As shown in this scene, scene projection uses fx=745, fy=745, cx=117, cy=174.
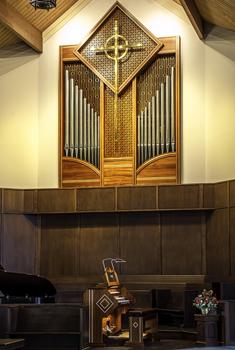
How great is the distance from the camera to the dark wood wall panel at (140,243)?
43.0 ft

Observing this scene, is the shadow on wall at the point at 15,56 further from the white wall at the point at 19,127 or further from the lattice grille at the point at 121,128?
the lattice grille at the point at 121,128

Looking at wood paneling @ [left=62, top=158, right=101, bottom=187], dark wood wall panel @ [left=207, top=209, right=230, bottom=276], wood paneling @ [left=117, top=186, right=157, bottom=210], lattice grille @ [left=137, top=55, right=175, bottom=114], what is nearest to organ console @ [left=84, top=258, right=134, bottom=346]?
dark wood wall panel @ [left=207, top=209, right=230, bottom=276]

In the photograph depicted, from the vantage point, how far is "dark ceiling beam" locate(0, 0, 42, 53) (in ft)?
40.3

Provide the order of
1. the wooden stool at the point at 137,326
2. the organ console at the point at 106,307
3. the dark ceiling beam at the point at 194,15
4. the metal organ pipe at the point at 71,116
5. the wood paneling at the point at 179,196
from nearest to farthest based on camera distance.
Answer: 1. the organ console at the point at 106,307
2. the wooden stool at the point at 137,326
3. the dark ceiling beam at the point at 194,15
4. the wood paneling at the point at 179,196
5. the metal organ pipe at the point at 71,116

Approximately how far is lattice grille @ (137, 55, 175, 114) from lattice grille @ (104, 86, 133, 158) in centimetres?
20

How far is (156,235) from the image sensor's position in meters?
13.1

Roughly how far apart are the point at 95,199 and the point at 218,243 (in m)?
2.33

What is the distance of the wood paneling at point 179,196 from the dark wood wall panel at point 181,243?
0.93 feet

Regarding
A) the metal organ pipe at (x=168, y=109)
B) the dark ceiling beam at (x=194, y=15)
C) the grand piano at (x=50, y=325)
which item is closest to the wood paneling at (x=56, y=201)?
the metal organ pipe at (x=168, y=109)

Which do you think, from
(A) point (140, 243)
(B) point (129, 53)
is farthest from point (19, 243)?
(B) point (129, 53)

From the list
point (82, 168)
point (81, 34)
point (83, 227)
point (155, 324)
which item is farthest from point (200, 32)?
point (155, 324)

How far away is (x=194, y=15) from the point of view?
12242 millimetres

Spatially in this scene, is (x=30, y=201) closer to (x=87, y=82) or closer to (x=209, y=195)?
(x=87, y=82)

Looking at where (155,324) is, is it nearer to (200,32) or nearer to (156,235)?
(156,235)
